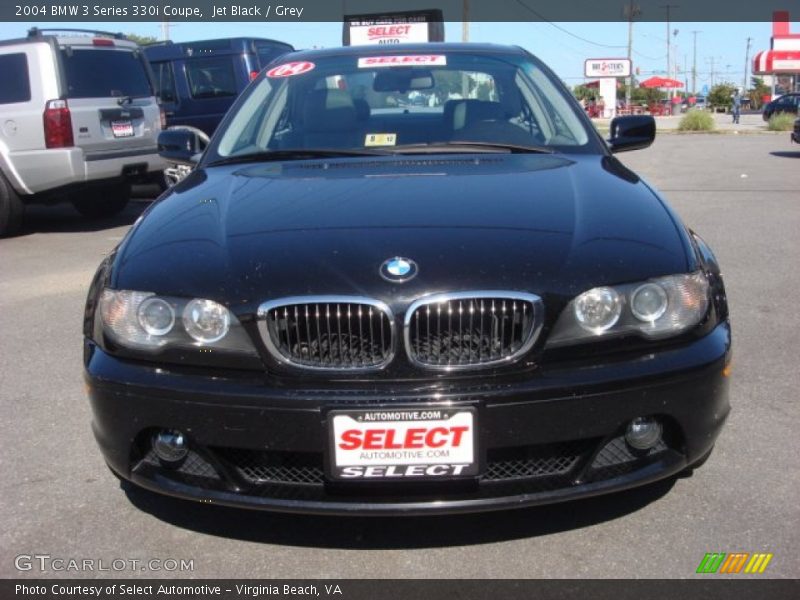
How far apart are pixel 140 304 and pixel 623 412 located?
4.71ft

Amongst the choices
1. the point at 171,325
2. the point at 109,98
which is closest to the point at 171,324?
the point at 171,325

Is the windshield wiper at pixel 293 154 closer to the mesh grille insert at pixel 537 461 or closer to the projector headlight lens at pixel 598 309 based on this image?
the projector headlight lens at pixel 598 309

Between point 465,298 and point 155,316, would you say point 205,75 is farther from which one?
point 465,298

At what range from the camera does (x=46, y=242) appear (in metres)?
8.92

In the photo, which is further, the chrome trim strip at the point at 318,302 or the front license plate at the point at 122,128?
the front license plate at the point at 122,128

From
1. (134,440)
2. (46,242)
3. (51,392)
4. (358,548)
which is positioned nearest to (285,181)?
(134,440)

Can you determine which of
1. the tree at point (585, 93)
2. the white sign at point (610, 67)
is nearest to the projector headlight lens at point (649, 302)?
the white sign at point (610, 67)

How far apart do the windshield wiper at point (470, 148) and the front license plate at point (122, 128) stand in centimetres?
643

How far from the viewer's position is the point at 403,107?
4.07 metres

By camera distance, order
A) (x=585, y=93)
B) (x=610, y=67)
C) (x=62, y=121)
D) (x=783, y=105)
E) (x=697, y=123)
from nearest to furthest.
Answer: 1. (x=62, y=121)
2. (x=697, y=123)
3. (x=783, y=105)
4. (x=610, y=67)
5. (x=585, y=93)

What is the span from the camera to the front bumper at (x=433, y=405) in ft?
7.80

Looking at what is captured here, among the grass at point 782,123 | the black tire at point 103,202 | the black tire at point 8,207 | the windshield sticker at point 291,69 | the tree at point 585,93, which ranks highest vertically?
the windshield sticker at point 291,69

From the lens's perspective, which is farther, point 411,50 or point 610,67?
point 610,67

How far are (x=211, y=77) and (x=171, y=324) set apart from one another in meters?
11.8
